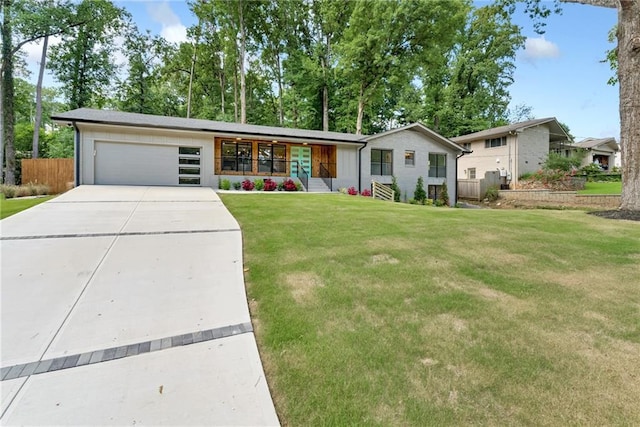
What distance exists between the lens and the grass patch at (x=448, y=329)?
2051 mm

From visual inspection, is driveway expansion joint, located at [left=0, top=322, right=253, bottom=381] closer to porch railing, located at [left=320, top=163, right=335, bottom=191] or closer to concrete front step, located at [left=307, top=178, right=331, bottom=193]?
concrete front step, located at [left=307, top=178, right=331, bottom=193]

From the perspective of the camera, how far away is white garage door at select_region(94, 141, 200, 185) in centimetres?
1355


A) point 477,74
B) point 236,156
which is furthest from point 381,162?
point 477,74

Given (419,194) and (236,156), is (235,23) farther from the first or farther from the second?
(419,194)

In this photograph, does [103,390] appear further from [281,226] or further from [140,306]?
[281,226]

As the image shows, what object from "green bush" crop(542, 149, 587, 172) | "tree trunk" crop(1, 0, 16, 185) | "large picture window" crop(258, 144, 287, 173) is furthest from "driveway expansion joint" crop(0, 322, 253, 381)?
"green bush" crop(542, 149, 587, 172)

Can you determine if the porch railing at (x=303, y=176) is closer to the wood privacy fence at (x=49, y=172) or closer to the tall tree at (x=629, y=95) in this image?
the wood privacy fence at (x=49, y=172)

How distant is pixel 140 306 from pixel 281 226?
12.0 feet

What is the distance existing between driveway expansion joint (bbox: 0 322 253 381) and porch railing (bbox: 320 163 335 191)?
49.0 ft

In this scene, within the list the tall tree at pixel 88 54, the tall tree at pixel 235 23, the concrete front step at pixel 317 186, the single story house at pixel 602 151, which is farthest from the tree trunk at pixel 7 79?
the single story house at pixel 602 151

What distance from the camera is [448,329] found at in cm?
286

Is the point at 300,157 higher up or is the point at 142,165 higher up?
the point at 300,157

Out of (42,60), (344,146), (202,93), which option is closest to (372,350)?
(344,146)

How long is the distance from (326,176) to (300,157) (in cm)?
190
